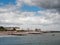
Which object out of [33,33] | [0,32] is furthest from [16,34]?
[33,33]

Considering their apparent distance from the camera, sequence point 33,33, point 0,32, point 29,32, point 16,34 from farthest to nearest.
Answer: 1. point 33,33
2. point 29,32
3. point 16,34
4. point 0,32

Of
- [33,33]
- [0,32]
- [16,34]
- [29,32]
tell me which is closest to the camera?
[0,32]

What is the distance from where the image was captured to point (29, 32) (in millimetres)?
128625

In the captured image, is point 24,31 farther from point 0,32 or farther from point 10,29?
point 0,32

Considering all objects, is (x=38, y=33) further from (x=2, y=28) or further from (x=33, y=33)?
(x=2, y=28)

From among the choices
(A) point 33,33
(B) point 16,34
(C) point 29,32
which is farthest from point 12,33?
(A) point 33,33

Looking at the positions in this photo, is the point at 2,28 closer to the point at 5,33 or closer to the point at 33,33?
the point at 5,33

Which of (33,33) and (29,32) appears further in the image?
(33,33)

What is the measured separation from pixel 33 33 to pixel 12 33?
22524 mm

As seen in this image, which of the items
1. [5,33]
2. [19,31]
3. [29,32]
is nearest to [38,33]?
[29,32]

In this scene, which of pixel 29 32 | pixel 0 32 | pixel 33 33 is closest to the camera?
pixel 0 32

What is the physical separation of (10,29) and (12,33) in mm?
5668

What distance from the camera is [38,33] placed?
430 feet

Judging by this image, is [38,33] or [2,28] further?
[38,33]
